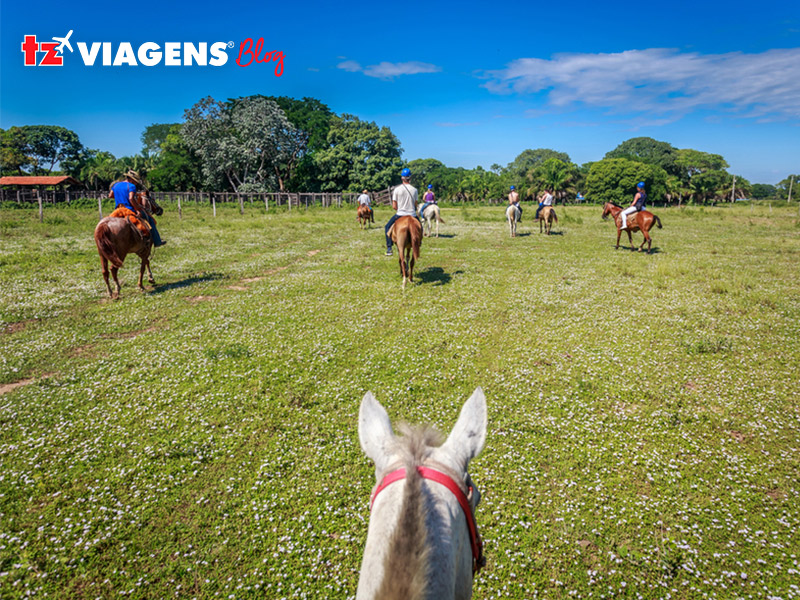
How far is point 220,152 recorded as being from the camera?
59781 mm

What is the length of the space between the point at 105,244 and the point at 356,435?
10379 mm

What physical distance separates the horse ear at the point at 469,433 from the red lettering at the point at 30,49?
2439 cm

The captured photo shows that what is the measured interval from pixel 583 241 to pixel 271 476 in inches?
1011

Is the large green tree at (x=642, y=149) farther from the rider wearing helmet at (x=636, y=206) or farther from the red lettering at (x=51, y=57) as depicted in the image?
the red lettering at (x=51, y=57)

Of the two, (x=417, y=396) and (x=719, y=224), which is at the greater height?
(x=719, y=224)

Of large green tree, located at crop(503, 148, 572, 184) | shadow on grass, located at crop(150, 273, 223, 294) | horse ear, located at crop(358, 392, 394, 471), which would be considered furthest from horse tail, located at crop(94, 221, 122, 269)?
large green tree, located at crop(503, 148, 572, 184)

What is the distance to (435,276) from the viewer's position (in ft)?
51.3

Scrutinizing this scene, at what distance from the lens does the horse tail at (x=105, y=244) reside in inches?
453

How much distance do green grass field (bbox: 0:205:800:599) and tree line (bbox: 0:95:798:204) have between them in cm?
5449

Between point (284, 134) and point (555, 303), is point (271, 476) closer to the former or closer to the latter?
point (555, 303)

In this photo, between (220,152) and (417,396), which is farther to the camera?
(220,152)

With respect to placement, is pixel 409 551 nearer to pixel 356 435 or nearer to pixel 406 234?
pixel 356 435

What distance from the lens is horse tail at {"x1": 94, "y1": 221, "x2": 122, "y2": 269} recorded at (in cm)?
1150

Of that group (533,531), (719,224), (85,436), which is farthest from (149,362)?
(719,224)
